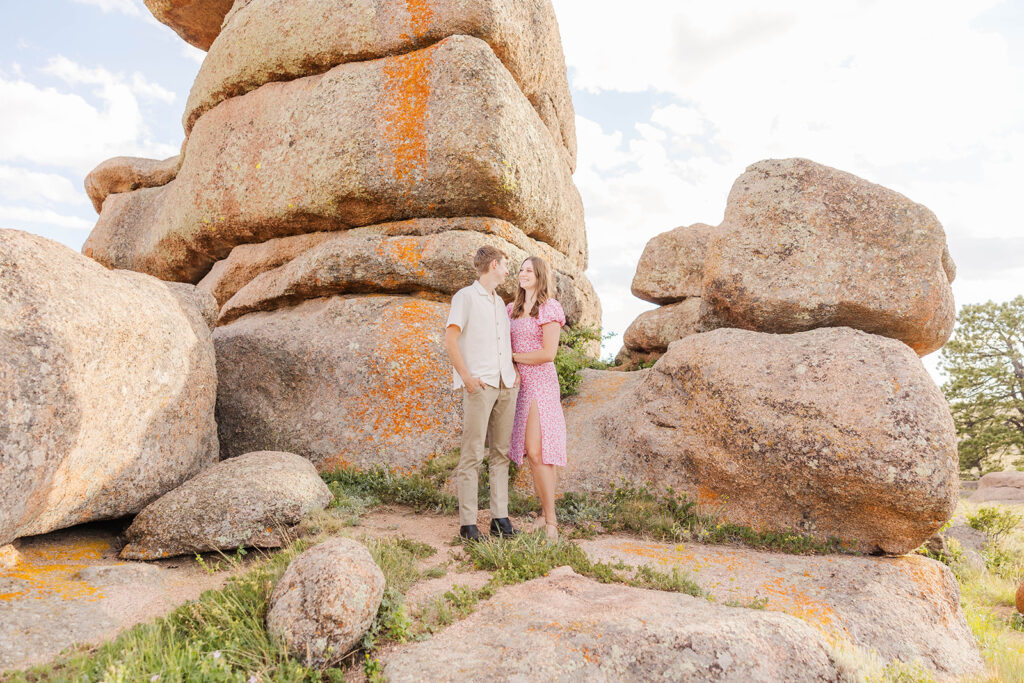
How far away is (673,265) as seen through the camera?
18.0 m

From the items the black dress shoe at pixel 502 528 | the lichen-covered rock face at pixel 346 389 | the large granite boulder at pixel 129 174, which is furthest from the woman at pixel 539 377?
the large granite boulder at pixel 129 174

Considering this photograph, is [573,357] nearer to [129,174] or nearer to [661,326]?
[661,326]

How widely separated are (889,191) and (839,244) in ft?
4.09

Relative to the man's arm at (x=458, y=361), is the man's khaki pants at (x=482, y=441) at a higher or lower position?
lower

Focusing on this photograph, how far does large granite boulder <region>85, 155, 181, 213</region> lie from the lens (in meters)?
16.3

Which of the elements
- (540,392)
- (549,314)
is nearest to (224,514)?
(540,392)

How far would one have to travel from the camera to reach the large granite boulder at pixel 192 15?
15812 millimetres

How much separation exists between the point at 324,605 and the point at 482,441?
2.93m

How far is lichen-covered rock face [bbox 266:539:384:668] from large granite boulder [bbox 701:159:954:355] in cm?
706

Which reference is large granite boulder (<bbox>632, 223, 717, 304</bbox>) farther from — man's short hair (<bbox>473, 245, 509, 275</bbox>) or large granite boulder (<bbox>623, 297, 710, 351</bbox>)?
man's short hair (<bbox>473, 245, 509, 275</bbox>)

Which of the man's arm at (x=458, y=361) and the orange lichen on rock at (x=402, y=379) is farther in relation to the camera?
the orange lichen on rock at (x=402, y=379)

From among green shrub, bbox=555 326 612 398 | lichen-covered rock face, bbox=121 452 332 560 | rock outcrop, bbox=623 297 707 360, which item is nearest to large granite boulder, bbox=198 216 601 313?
green shrub, bbox=555 326 612 398

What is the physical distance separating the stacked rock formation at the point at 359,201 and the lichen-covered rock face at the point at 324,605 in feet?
14.5

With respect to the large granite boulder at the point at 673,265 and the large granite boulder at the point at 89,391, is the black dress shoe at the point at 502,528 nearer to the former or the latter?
the large granite boulder at the point at 89,391
